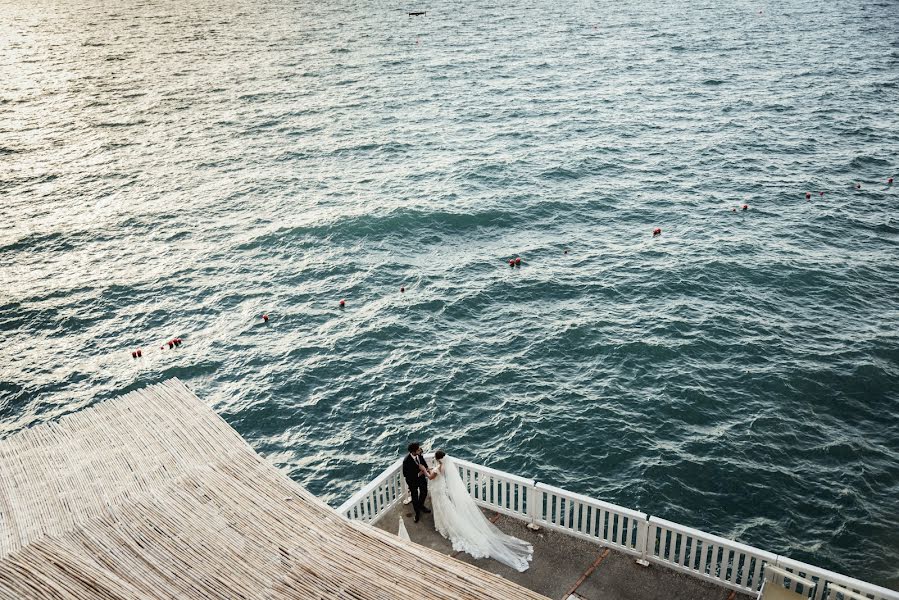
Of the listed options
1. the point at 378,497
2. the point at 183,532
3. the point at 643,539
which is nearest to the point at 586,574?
the point at 643,539

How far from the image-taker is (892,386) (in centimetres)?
2356

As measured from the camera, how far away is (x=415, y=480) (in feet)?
50.1

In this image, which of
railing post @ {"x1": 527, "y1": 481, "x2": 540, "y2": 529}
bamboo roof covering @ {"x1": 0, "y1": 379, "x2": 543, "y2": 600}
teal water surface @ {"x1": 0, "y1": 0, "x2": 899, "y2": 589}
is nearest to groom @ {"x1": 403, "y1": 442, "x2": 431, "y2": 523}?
railing post @ {"x1": 527, "y1": 481, "x2": 540, "y2": 529}

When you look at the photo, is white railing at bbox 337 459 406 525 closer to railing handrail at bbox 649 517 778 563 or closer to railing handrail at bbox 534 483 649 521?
railing handrail at bbox 534 483 649 521

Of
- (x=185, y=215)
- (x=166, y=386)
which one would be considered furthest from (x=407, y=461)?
(x=185, y=215)

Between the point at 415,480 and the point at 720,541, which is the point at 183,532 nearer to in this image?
the point at 415,480

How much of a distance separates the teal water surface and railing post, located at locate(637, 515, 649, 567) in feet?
20.6

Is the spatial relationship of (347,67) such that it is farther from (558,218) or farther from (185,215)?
(558,218)

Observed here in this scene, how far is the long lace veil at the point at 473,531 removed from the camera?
14285 millimetres

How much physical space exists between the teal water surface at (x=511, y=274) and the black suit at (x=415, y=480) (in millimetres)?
6666

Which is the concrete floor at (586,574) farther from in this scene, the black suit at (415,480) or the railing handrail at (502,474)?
the railing handrail at (502,474)

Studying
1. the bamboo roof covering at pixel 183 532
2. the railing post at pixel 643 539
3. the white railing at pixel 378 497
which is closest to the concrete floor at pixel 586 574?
the railing post at pixel 643 539

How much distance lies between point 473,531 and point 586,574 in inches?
92.1

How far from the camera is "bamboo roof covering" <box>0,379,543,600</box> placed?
9.20m
